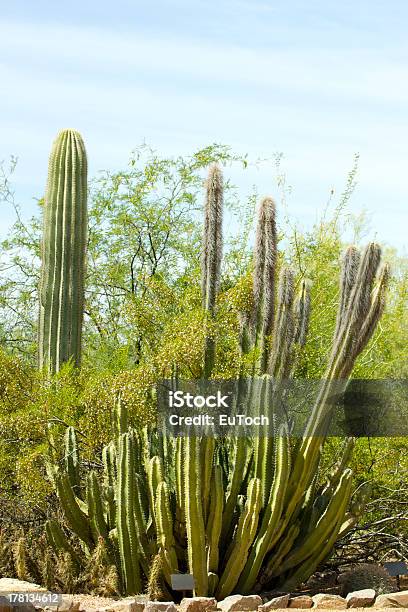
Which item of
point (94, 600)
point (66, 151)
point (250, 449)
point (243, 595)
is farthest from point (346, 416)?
point (66, 151)

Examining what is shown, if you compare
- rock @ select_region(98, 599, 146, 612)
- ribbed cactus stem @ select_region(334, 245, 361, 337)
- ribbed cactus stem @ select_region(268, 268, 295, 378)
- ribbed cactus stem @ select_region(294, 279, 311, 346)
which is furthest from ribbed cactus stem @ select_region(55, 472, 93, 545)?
ribbed cactus stem @ select_region(334, 245, 361, 337)

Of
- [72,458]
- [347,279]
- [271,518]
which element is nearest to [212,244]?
[347,279]

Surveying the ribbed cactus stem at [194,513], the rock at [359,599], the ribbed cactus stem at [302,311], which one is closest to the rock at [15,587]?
the ribbed cactus stem at [194,513]

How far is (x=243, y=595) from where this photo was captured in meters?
8.80

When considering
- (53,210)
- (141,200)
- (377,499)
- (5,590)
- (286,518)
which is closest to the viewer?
(5,590)

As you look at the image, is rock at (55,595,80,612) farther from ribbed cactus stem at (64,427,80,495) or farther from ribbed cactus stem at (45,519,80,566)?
ribbed cactus stem at (64,427,80,495)

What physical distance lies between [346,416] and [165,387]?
2565 millimetres

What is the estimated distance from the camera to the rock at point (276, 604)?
26.9 feet

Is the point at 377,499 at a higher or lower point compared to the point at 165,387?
lower

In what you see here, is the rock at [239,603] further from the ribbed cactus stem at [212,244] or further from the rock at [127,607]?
the ribbed cactus stem at [212,244]

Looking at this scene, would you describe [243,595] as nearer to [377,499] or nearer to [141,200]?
[377,499]

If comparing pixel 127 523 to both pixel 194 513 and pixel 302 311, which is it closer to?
pixel 194 513

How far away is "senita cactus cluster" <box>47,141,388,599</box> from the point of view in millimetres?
8617

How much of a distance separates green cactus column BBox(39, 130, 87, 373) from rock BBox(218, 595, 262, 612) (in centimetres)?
409
